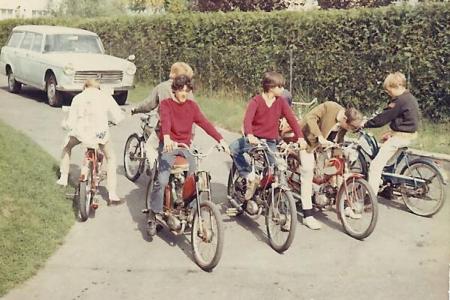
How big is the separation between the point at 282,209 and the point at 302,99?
8.92 metres

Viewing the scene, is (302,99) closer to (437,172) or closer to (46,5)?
(437,172)

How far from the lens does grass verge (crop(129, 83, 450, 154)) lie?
1117 cm

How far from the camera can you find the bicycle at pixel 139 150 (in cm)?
857

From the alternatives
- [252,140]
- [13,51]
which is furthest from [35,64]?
[252,140]

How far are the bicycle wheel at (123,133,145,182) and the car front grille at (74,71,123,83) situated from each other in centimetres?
678

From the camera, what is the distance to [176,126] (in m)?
6.21

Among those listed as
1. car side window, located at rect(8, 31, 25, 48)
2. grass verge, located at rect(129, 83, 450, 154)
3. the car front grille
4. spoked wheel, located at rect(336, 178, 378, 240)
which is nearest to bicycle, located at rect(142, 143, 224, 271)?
spoked wheel, located at rect(336, 178, 378, 240)

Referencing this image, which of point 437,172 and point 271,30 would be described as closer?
point 437,172

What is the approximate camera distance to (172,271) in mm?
5637

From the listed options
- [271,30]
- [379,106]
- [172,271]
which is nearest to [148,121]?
[172,271]

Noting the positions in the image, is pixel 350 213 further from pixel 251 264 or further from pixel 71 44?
pixel 71 44

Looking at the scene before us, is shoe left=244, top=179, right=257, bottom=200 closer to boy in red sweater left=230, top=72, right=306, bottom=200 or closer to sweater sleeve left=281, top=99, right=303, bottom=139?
boy in red sweater left=230, top=72, right=306, bottom=200

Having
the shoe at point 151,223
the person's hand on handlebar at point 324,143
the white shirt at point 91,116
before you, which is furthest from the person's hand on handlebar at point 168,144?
the person's hand on handlebar at point 324,143

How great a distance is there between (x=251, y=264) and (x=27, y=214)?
2.68m
